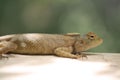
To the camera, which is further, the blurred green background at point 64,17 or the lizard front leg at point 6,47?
the blurred green background at point 64,17

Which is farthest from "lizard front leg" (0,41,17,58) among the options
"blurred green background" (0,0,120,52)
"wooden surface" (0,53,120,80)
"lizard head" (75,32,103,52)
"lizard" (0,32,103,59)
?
"lizard head" (75,32,103,52)

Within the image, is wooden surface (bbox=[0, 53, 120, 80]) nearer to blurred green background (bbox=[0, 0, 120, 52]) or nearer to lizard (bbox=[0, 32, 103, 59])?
lizard (bbox=[0, 32, 103, 59])

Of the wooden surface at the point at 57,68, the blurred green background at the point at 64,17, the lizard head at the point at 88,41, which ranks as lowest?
the wooden surface at the point at 57,68

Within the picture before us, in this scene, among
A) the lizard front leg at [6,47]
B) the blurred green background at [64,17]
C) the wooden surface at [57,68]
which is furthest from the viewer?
the blurred green background at [64,17]

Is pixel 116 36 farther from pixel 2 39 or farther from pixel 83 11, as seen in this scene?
pixel 2 39

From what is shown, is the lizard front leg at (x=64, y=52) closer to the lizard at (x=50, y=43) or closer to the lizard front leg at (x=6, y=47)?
the lizard at (x=50, y=43)

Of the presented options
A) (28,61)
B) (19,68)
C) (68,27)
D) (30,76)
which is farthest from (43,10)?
(30,76)

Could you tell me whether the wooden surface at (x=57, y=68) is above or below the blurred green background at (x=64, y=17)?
below

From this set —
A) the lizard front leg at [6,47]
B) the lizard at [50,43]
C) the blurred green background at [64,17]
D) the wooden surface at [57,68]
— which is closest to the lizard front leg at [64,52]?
the lizard at [50,43]
